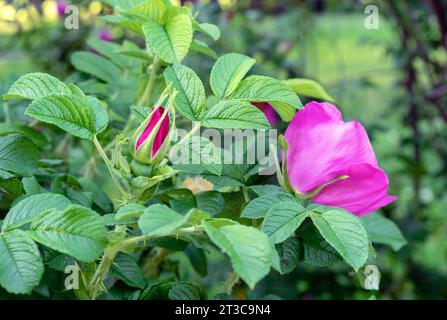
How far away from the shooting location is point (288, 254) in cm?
70

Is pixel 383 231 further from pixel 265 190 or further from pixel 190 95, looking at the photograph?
pixel 190 95

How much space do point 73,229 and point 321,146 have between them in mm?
284

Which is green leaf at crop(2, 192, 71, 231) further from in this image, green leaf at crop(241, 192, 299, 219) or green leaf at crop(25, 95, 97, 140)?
green leaf at crop(241, 192, 299, 219)

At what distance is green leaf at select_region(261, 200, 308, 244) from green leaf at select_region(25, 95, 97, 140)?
187 mm

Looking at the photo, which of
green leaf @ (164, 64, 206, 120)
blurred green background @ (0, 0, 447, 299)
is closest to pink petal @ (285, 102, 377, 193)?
green leaf @ (164, 64, 206, 120)

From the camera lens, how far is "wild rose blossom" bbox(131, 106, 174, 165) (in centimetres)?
60

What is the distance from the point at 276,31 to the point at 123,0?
1.83 m

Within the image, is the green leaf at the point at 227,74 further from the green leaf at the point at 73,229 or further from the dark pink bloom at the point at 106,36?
the dark pink bloom at the point at 106,36

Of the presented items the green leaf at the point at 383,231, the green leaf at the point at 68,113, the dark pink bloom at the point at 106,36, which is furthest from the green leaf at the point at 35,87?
the dark pink bloom at the point at 106,36

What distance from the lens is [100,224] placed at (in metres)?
0.56

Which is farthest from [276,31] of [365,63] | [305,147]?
[365,63]

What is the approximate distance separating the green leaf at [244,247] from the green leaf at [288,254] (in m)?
0.16

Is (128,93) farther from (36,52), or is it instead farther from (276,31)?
(36,52)

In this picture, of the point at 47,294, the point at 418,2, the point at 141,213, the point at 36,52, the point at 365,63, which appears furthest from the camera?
the point at 365,63
